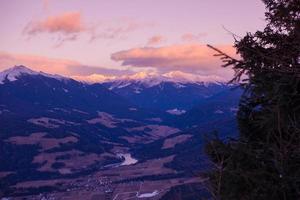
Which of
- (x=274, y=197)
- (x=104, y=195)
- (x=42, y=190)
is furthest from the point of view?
(x=42, y=190)

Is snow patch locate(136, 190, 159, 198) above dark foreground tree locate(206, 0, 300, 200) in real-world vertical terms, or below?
below

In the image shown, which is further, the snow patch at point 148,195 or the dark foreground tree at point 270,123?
the snow patch at point 148,195

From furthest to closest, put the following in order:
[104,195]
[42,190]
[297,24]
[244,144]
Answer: [42,190] < [104,195] < [244,144] < [297,24]

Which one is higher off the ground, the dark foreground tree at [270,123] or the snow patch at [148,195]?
the dark foreground tree at [270,123]

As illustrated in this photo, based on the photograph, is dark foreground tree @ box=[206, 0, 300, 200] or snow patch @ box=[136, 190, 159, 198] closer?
dark foreground tree @ box=[206, 0, 300, 200]

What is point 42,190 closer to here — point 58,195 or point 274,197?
point 58,195

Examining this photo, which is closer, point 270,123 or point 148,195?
point 270,123

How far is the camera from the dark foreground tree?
1066 centimetres

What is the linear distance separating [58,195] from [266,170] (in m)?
177

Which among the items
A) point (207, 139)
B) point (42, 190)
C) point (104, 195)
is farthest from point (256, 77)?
point (42, 190)

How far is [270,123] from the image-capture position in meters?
12.5

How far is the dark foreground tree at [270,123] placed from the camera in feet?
35.0

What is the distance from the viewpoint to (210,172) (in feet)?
47.1

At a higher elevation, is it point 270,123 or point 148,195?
point 270,123
